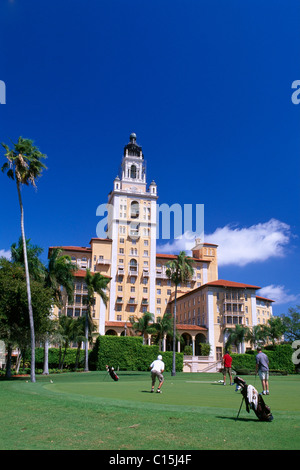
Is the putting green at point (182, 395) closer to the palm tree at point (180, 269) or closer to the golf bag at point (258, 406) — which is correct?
the golf bag at point (258, 406)

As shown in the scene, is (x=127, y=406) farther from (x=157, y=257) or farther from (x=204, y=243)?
(x=204, y=243)

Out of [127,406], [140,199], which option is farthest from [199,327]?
[127,406]

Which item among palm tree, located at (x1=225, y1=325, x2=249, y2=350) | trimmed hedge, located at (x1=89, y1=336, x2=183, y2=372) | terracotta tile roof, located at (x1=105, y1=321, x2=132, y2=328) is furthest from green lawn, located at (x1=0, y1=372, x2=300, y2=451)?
terracotta tile roof, located at (x1=105, y1=321, x2=132, y2=328)

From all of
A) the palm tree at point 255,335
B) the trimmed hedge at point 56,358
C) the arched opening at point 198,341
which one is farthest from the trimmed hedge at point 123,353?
the arched opening at point 198,341

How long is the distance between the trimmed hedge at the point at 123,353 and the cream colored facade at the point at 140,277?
2710cm

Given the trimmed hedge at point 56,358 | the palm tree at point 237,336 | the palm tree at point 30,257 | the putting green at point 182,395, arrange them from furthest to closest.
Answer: the palm tree at point 237,336
the trimmed hedge at point 56,358
the palm tree at point 30,257
the putting green at point 182,395

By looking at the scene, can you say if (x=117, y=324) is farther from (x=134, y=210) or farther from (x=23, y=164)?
(x=23, y=164)

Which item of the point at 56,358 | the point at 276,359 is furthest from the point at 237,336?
the point at 56,358

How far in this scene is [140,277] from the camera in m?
104

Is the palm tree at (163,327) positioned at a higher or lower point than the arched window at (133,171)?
lower

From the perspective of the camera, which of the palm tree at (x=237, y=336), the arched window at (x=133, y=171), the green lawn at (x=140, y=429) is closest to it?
the green lawn at (x=140, y=429)

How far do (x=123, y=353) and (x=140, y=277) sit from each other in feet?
150

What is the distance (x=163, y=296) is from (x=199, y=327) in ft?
A: 78.1

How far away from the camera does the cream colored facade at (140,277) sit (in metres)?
87.0
